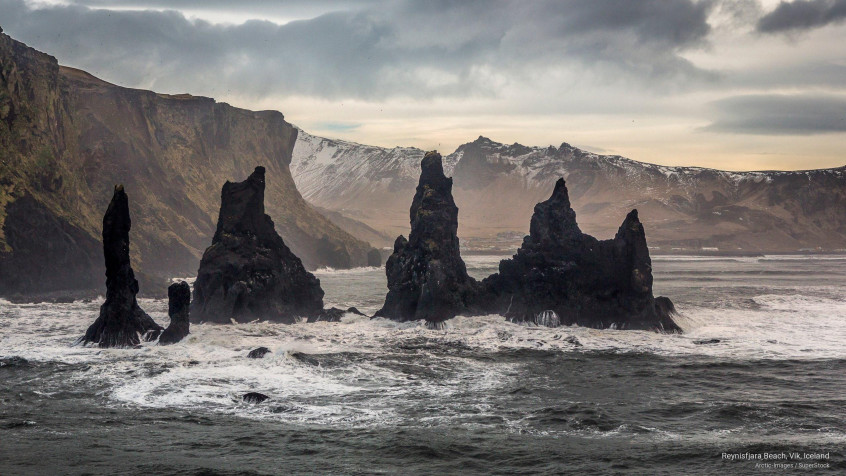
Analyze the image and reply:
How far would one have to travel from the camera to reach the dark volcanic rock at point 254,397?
37391 mm

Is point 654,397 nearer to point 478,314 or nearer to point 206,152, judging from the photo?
point 478,314

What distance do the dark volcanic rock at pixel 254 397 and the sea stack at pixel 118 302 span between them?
1644 centimetres

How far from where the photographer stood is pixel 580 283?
6138 cm

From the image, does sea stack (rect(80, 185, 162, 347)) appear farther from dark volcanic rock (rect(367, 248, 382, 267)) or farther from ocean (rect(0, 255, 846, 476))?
dark volcanic rock (rect(367, 248, 382, 267))

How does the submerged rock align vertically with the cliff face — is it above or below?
below

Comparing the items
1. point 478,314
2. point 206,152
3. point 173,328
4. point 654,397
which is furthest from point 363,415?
point 206,152

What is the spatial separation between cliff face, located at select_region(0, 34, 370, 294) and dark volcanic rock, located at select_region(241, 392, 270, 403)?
1908 inches

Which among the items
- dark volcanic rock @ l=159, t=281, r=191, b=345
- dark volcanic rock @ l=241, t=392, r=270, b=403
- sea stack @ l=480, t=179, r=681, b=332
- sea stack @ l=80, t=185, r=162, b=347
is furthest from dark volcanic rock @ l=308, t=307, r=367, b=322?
dark volcanic rock @ l=241, t=392, r=270, b=403

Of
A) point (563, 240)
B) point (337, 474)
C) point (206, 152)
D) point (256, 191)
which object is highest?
point (206, 152)

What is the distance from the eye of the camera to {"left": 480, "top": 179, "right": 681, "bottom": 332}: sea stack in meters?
59.9

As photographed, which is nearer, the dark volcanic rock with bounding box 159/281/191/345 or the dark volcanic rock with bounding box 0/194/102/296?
the dark volcanic rock with bounding box 159/281/191/345

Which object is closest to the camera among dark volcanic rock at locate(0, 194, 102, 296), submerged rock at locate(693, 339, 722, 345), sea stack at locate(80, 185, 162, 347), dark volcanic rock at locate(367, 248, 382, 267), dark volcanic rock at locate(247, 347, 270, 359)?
dark volcanic rock at locate(247, 347, 270, 359)

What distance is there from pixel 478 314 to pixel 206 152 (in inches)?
3691

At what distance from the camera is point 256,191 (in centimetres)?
6681
